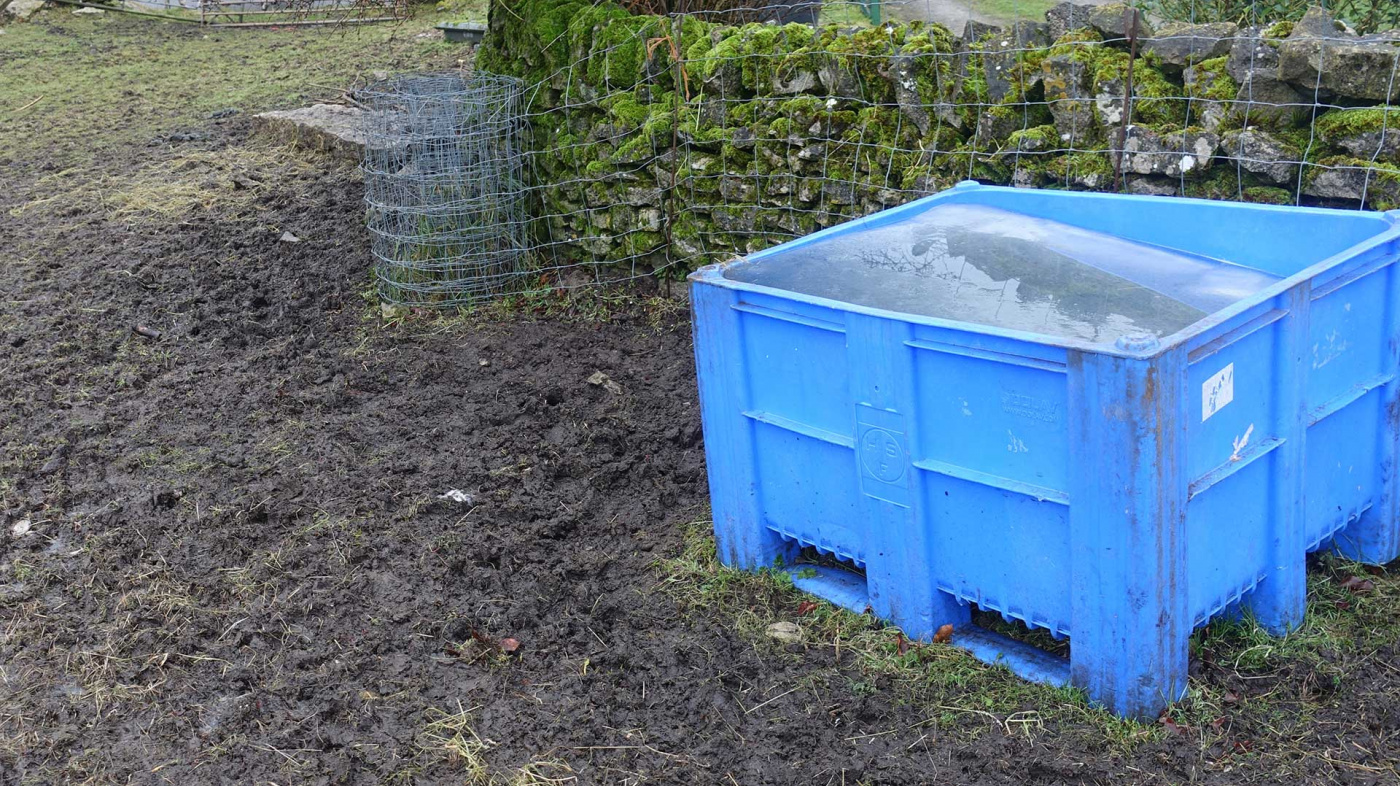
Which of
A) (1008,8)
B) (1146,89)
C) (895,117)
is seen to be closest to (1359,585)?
(1146,89)

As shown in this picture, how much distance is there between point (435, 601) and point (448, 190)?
3576 mm

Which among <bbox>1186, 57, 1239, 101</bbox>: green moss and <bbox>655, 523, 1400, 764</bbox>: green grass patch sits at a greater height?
<bbox>1186, 57, 1239, 101</bbox>: green moss

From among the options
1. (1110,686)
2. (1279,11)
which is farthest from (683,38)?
(1110,686)

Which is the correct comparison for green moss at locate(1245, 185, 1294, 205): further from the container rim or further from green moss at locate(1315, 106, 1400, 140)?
the container rim

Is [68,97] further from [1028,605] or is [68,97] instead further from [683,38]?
[1028,605]

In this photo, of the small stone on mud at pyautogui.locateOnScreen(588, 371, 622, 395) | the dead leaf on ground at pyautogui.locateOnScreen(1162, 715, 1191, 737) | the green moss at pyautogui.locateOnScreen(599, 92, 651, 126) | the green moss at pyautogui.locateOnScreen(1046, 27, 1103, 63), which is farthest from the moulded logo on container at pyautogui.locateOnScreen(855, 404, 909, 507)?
the green moss at pyautogui.locateOnScreen(599, 92, 651, 126)

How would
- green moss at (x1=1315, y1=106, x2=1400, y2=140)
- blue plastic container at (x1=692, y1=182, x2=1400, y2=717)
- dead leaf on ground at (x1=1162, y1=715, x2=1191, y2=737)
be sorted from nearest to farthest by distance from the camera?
blue plastic container at (x1=692, y1=182, x2=1400, y2=717)
dead leaf on ground at (x1=1162, y1=715, x2=1191, y2=737)
green moss at (x1=1315, y1=106, x2=1400, y2=140)

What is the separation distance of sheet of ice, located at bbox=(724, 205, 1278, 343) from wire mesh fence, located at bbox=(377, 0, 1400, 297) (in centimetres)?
103

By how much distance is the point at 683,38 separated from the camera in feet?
21.7

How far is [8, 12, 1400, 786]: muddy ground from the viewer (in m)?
3.35

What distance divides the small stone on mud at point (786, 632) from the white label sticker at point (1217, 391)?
1.40 meters

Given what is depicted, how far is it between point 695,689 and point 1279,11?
4.83 metres

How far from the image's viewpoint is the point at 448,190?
23.7 ft

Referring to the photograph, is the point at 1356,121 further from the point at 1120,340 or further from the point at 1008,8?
the point at 1008,8
